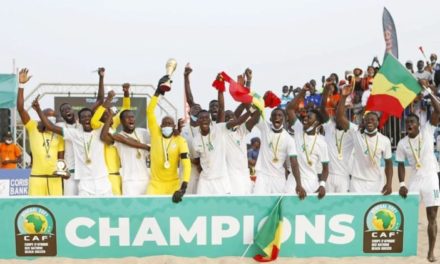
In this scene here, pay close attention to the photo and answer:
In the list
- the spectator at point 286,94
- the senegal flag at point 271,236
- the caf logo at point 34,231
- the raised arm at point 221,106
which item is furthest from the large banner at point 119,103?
the senegal flag at point 271,236

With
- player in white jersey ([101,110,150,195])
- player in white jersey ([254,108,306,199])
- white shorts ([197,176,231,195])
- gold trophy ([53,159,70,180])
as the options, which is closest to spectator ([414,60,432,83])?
player in white jersey ([254,108,306,199])

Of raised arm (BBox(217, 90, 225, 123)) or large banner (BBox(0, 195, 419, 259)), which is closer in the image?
large banner (BBox(0, 195, 419, 259))

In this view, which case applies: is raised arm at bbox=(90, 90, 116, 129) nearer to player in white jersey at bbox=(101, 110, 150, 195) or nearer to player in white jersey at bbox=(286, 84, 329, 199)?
player in white jersey at bbox=(101, 110, 150, 195)

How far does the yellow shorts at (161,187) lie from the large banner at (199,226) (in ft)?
0.85

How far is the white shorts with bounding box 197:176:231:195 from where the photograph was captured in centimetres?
750

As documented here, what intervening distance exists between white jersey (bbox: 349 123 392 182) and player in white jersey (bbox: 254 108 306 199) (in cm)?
93

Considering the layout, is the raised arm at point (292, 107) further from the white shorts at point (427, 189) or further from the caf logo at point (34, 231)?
the caf logo at point (34, 231)

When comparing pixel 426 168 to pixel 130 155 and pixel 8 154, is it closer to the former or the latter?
pixel 130 155

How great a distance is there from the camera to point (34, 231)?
709cm

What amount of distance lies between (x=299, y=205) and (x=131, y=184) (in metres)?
2.25

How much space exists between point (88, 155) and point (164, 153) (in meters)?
1.05

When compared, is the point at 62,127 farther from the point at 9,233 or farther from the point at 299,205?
the point at 299,205

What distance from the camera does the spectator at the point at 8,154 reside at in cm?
1516

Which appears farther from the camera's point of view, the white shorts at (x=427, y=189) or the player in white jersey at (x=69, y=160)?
the player in white jersey at (x=69, y=160)
